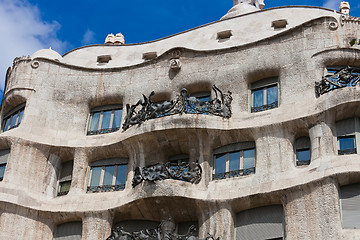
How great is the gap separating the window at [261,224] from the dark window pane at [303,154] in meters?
1.99

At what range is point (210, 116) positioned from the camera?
26.1 metres

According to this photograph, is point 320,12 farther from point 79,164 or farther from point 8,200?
point 8,200

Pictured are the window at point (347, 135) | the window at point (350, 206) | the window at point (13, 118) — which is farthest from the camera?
the window at point (13, 118)

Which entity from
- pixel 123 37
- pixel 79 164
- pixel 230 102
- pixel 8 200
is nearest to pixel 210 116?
pixel 230 102

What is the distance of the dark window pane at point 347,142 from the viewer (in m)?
23.8

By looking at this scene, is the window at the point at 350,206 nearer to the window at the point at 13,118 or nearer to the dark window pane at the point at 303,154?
the dark window pane at the point at 303,154

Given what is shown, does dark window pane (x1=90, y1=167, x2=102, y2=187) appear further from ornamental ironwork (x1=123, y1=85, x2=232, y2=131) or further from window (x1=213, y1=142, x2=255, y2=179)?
window (x1=213, y1=142, x2=255, y2=179)

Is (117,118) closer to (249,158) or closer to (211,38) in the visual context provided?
(211,38)

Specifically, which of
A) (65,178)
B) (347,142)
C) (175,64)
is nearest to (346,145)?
(347,142)

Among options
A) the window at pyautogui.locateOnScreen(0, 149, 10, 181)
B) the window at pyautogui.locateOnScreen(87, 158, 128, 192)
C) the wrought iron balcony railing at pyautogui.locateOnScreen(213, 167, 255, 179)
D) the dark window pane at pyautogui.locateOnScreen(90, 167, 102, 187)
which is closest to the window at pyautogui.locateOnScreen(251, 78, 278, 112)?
the wrought iron balcony railing at pyautogui.locateOnScreen(213, 167, 255, 179)

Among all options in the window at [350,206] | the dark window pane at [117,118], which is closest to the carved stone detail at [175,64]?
the dark window pane at [117,118]

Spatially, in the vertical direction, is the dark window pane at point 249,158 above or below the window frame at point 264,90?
below

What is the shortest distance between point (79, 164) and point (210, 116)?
578cm

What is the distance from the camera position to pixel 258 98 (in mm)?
26953
